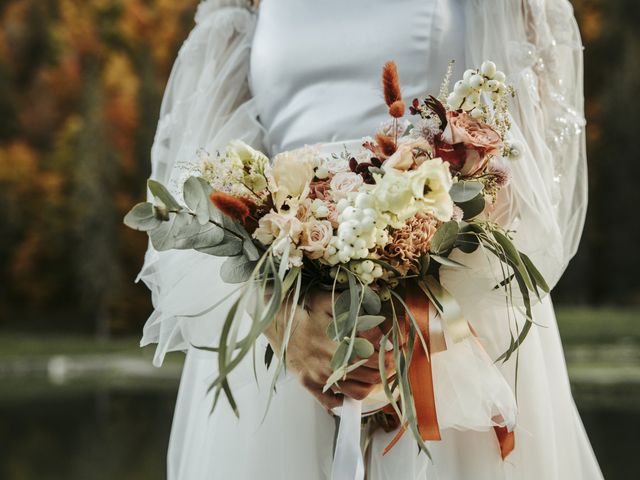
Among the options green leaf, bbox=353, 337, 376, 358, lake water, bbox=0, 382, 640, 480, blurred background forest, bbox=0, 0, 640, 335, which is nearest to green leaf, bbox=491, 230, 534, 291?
green leaf, bbox=353, 337, 376, 358

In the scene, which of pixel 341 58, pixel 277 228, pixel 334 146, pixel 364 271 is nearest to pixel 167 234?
pixel 277 228

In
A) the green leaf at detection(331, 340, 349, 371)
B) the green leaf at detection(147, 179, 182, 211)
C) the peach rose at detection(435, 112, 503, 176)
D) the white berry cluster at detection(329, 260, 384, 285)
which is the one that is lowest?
the green leaf at detection(331, 340, 349, 371)

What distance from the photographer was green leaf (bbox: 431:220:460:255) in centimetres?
99

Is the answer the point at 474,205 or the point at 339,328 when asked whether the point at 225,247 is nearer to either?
the point at 339,328

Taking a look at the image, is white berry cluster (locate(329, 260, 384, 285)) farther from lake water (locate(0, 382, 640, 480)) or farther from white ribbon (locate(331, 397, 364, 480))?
lake water (locate(0, 382, 640, 480))

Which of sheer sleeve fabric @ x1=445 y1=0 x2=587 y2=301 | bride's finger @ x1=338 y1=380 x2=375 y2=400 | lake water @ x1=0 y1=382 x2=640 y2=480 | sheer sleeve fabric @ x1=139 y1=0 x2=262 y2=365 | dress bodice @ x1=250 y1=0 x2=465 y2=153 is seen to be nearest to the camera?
bride's finger @ x1=338 y1=380 x2=375 y2=400

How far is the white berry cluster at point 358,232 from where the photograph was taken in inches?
37.1

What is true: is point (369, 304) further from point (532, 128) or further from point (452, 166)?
point (532, 128)

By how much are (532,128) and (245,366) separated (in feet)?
1.73

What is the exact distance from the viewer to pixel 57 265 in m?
10.1

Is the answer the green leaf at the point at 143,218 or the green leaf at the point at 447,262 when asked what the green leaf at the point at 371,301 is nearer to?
the green leaf at the point at 447,262

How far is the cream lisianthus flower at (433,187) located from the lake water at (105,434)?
296 centimetres

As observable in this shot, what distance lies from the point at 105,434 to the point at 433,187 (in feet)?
14.3

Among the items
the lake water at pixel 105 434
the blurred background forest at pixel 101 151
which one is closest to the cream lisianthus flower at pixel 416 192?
the lake water at pixel 105 434
